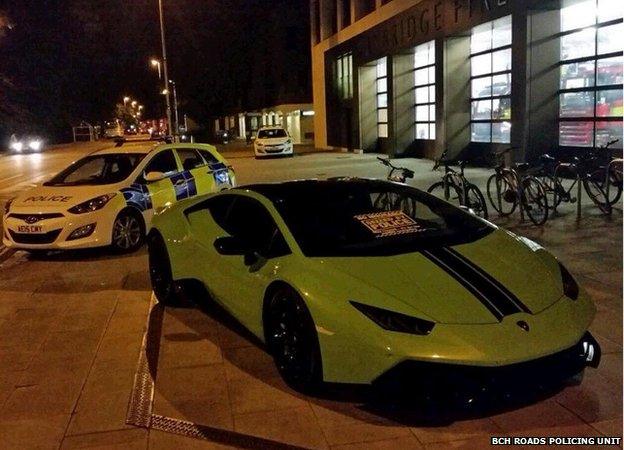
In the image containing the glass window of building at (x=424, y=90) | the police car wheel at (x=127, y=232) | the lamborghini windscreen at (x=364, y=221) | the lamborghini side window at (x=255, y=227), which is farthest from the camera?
the glass window of building at (x=424, y=90)

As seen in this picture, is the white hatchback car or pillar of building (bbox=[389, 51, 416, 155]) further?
the white hatchback car

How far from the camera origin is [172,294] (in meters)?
6.70

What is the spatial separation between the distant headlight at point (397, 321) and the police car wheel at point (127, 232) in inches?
246

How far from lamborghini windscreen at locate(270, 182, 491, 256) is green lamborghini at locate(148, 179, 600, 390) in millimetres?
14

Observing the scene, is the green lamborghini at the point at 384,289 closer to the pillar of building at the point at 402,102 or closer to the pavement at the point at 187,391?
the pavement at the point at 187,391

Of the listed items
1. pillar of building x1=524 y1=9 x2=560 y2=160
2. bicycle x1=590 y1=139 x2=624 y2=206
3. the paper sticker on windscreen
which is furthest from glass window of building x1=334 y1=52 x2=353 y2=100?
the paper sticker on windscreen

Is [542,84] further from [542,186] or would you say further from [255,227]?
[255,227]

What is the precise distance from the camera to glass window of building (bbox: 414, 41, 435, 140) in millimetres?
25016

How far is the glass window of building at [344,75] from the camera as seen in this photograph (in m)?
32.8

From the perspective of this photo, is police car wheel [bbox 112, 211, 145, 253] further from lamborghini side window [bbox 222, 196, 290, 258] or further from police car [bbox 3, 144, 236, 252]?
lamborghini side window [bbox 222, 196, 290, 258]

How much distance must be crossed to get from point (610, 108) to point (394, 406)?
1365cm

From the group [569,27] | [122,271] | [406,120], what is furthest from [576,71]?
[122,271]

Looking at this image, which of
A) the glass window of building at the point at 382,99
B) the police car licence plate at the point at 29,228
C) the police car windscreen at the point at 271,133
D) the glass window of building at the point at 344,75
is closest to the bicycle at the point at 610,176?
the police car licence plate at the point at 29,228

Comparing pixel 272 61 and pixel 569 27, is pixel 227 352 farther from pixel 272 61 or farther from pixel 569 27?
pixel 272 61
